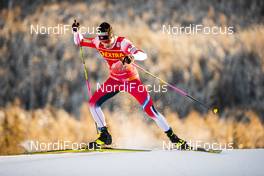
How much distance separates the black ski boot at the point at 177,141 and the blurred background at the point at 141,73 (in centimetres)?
14

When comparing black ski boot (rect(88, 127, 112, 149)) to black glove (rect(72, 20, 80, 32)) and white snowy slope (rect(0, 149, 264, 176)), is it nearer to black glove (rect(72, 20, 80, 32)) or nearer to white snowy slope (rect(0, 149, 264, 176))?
white snowy slope (rect(0, 149, 264, 176))

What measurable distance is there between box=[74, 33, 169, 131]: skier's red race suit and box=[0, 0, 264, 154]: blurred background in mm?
156

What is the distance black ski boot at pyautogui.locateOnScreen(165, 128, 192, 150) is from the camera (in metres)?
3.33

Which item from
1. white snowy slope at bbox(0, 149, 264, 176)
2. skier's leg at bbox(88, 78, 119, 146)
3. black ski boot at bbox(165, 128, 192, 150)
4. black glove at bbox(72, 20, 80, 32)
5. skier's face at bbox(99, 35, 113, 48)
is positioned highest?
black glove at bbox(72, 20, 80, 32)

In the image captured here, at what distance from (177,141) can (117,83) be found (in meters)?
0.72

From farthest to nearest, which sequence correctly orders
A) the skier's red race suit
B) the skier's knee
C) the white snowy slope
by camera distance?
the skier's knee
the skier's red race suit
the white snowy slope

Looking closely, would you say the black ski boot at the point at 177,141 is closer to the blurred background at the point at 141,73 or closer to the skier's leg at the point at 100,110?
the blurred background at the point at 141,73

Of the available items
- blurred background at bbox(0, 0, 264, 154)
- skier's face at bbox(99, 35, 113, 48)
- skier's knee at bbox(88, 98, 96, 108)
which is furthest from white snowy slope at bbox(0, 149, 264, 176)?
skier's face at bbox(99, 35, 113, 48)

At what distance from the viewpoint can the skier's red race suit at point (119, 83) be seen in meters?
3.28

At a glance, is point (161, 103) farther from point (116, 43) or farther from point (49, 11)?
point (49, 11)

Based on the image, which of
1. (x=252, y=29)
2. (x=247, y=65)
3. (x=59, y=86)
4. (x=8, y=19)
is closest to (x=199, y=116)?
(x=247, y=65)

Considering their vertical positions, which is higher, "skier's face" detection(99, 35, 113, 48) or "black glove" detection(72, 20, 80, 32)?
"black glove" detection(72, 20, 80, 32)

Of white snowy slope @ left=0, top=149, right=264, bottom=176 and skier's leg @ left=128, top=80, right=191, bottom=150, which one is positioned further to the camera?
skier's leg @ left=128, top=80, right=191, bottom=150

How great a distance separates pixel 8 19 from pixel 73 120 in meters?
1.15
